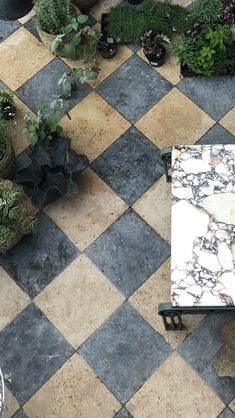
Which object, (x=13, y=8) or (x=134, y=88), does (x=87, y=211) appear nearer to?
(x=134, y=88)

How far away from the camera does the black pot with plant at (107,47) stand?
4.68 meters

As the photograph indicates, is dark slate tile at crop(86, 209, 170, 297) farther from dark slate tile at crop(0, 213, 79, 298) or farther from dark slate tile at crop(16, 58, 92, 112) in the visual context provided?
dark slate tile at crop(16, 58, 92, 112)

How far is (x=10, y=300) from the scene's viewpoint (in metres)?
4.08

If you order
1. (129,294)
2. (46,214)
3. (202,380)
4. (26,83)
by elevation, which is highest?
(26,83)

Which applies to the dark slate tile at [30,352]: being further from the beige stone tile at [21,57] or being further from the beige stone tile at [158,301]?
the beige stone tile at [21,57]

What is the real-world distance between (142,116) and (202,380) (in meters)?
1.81

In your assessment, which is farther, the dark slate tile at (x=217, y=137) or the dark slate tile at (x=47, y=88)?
the dark slate tile at (x=47, y=88)

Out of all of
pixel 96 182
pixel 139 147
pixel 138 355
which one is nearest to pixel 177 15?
pixel 139 147

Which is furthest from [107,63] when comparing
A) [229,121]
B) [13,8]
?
[13,8]

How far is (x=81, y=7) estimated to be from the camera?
488 cm

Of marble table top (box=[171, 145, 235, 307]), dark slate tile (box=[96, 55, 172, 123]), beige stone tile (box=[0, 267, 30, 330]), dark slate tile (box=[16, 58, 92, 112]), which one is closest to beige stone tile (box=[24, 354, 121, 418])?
beige stone tile (box=[0, 267, 30, 330])

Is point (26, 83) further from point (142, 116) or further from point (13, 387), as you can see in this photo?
point (13, 387)

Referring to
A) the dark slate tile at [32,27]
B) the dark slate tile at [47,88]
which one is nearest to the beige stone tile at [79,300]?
the dark slate tile at [47,88]

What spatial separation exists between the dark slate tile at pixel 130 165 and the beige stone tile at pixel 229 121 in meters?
0.48
